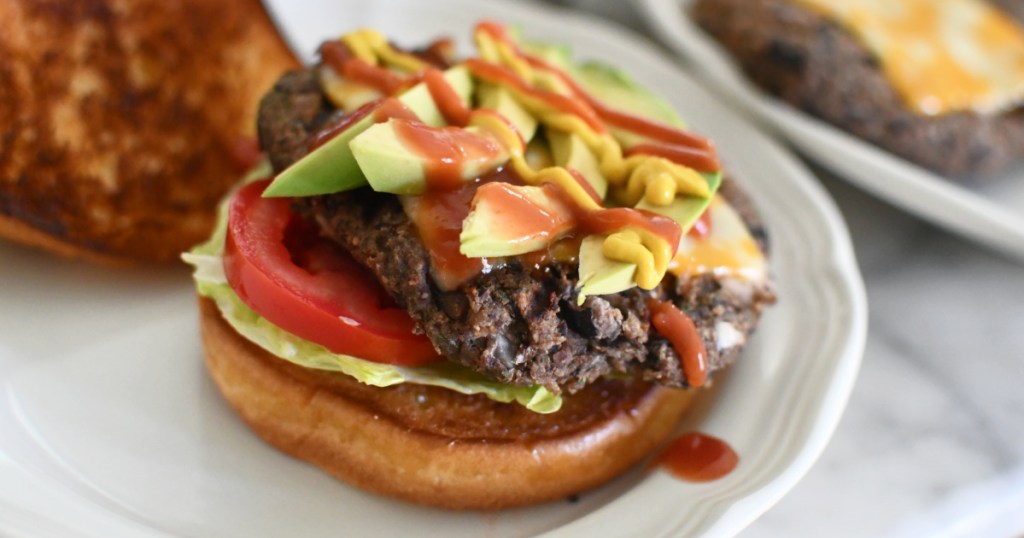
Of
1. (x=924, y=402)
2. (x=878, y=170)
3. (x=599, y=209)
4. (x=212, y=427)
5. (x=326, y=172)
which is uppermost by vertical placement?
(x=326, y=172)

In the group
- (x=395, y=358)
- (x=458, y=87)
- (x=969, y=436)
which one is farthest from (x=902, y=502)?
(x=458, y=87)

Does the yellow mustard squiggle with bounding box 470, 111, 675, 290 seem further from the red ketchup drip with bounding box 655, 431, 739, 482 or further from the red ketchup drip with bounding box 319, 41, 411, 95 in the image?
the red ketchup drip with bounding box 655, 431, 739, 482

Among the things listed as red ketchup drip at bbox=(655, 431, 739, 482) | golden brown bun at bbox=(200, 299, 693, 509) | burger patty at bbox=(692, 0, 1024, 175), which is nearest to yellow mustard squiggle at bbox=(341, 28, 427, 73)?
golden brown bun at bbox=(200, 299, 693, 509)

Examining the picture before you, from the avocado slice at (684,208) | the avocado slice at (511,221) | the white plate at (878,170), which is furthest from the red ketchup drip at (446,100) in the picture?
the white plate at (878,170)

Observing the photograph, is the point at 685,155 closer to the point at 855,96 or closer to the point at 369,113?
the point at 369,113

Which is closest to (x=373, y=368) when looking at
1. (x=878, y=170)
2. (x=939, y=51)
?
(x=878, y=170)

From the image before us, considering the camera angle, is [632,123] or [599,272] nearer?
[599,272]

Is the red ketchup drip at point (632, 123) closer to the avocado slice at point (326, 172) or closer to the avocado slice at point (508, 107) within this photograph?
the avocado slice at point (508, 107)

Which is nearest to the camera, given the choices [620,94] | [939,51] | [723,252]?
[723,252]
